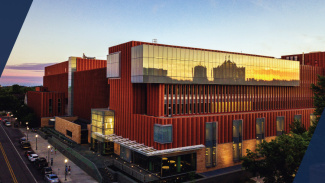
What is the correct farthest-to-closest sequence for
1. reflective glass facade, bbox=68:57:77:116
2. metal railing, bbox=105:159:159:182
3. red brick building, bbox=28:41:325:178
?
reflective glass facade, bbox=68:57:77:116, red brick building, bbox=28:41:325:178, metal railing, bbox=105:159:159:182

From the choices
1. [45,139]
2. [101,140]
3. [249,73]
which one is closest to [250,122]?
[249,73]

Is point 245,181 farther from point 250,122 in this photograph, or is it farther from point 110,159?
point 110,159

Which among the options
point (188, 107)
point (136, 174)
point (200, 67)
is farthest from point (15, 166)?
point (200, 67)

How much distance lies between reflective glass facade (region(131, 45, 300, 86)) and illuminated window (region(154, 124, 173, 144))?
7.77 m

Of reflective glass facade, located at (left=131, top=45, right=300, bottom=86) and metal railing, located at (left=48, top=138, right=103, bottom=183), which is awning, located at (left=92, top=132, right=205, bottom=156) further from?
reflective glass facade, located at (left=131, top=45, right=300, bottom=86)

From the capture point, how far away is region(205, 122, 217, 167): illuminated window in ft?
147

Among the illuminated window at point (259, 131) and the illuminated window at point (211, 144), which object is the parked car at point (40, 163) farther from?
the illuminated window at point (259, 131)

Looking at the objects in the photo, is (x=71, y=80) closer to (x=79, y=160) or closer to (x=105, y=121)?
(x=105, y=121)

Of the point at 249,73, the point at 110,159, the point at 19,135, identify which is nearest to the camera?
the point at 110,159

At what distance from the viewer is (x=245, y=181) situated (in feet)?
143

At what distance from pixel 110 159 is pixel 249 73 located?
3311 centimetres

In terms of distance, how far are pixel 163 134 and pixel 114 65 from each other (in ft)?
64.4

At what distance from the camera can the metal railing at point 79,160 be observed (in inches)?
1658

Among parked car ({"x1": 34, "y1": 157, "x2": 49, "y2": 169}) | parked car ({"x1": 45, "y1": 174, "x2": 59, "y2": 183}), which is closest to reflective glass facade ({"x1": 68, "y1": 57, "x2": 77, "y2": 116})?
parked car ({"x1": 34, "y1": 157, "x2": 49, "y2": 169})
